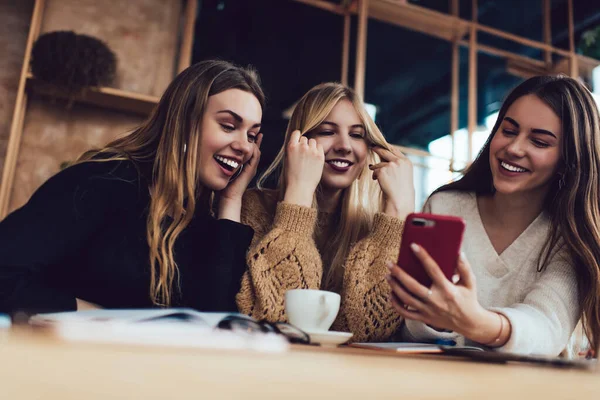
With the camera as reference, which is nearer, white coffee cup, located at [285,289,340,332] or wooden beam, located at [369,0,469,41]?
white coffee cup, located at [285,289,340,332]

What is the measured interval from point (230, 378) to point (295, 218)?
96 cm

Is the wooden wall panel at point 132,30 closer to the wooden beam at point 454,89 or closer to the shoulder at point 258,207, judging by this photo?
the shoulder at point 258,207

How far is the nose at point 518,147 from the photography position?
130cm

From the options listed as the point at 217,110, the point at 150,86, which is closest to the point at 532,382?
the point at 217,110

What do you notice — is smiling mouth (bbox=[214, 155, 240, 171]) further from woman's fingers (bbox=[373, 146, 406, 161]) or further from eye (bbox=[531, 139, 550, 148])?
eye (bbox=[531, 139, 550, 148])

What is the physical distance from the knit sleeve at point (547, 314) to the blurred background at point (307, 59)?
1168 millimetres

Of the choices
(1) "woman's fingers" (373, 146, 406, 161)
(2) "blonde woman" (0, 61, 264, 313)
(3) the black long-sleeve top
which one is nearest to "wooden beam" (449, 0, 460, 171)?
(1) "woman's fingers" (373, 146, 406, 161)

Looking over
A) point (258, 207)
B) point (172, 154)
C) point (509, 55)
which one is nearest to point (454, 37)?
point (509, 55)

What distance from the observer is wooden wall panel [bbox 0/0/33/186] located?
265 centimetres

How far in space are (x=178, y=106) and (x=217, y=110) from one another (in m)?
0.10

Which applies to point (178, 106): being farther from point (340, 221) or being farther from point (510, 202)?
point (510, 202)

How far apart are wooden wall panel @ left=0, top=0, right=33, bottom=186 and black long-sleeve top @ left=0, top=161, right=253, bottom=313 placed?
1801 mm

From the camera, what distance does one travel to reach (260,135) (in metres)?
1.49

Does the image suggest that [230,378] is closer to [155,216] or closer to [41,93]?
[155,216]
